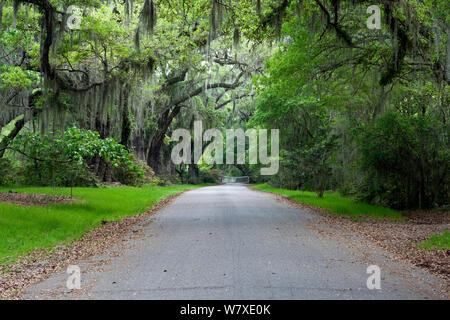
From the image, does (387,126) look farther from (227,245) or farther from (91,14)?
(91,14)

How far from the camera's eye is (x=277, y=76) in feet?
43.7

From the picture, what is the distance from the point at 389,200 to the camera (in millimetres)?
15844

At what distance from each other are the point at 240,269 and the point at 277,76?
30.2ft

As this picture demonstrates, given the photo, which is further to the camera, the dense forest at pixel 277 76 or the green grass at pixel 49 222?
the dense forest at pixel 277 76

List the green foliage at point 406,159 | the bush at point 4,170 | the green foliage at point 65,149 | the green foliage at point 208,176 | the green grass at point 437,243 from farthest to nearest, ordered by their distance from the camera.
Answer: the green foliage at point 208,176 < the bush at point 4,170 < the green foliage at point 406,159 < the green foliage at point 65,149 < the green grass at point 437,243

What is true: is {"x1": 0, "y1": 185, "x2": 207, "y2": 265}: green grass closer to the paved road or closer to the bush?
the paved road

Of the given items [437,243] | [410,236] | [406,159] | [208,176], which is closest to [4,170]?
[410,236]

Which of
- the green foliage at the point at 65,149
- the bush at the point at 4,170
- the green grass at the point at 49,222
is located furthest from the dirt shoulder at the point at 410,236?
the bush at the point at 4,170

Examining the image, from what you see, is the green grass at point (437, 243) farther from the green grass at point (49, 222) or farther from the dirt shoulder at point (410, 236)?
the green grass at point (49, 222)

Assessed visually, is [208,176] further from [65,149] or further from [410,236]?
[410,236]

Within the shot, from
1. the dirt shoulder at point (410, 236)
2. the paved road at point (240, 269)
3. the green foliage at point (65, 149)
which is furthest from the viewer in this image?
the green foliage at point (65, 149)

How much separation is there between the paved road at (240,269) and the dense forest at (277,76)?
4.77 metres

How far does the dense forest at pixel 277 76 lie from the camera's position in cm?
1127
